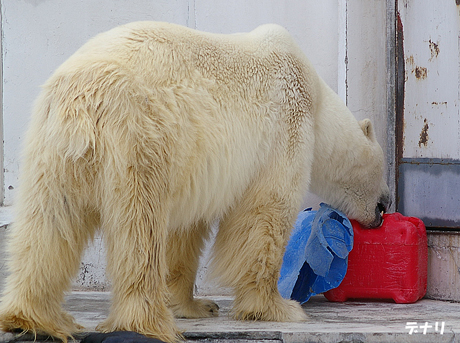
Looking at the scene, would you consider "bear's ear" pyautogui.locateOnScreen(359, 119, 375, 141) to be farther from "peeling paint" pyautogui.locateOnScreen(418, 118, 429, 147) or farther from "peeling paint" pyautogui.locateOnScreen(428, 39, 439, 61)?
"peeling paint" pyautogui.locateOnScreen(428, 39, 439, 61)

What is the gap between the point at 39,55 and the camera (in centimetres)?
470

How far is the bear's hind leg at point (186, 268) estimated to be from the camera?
3.75 metres

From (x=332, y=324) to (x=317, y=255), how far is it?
0.74 metres

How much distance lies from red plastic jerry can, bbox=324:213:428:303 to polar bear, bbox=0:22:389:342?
0.84 metres

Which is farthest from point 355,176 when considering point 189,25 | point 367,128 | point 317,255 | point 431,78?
point 189,25

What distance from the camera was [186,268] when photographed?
3820 mm

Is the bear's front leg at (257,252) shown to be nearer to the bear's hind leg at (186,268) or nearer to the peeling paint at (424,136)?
the bear's hind leg at (186,268)

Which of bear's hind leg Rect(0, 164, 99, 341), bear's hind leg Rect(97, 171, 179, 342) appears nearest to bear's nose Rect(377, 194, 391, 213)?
bear's hind leg Rect(97, 171, 179, 342)

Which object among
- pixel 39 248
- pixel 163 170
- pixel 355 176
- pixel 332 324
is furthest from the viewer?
pixel 355 176

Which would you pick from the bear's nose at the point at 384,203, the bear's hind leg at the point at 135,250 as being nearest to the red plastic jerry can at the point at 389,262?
the bear's nose at the point at 384,203

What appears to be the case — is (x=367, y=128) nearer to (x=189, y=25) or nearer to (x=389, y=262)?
(x=389, y=262)

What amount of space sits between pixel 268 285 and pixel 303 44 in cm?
203

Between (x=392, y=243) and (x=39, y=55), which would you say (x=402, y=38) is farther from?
(x=39, y=55)

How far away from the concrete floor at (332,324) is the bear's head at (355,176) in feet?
2.18
